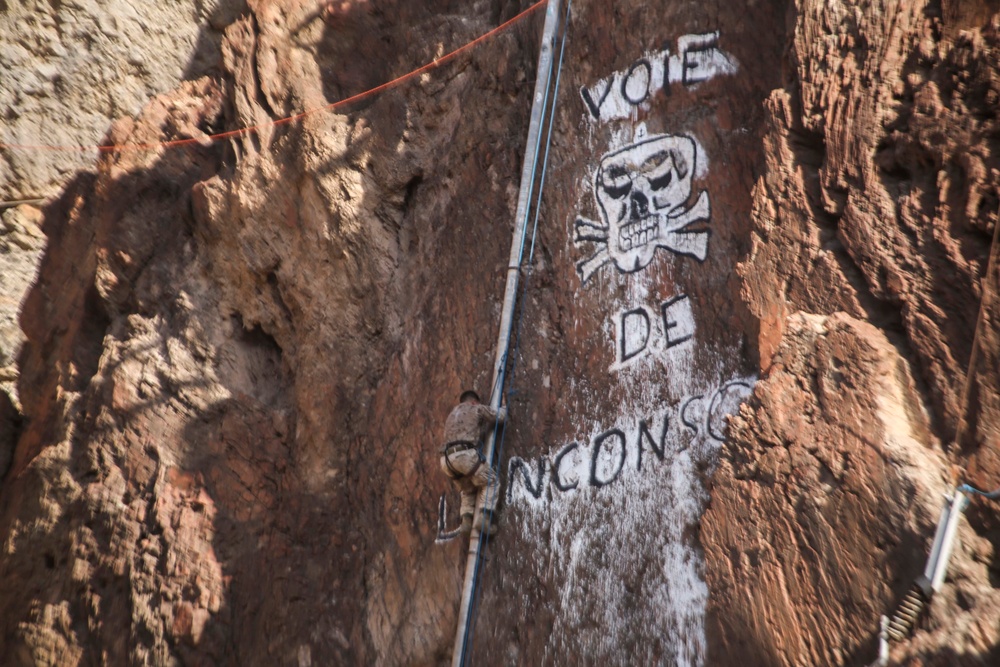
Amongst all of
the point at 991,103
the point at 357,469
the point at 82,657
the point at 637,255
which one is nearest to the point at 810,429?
the point at 991,103

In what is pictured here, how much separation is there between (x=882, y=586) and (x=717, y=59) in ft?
10.6

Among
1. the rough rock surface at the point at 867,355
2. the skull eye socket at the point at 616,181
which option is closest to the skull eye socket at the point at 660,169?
the skull eye socket at the point at 616,181

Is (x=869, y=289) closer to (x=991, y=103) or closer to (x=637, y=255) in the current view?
(x=991, y=103)

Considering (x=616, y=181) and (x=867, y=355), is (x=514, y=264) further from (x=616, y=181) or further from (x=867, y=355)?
(x=867, y=355)

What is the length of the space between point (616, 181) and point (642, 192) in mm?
227

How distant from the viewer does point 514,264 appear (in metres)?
5.83

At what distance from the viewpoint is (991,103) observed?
3559 mm

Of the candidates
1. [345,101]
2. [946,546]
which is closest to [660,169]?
[345,101]

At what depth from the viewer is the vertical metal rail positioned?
523 cm

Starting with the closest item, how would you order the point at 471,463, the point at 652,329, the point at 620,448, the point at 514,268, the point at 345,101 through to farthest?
the point at 620,448 < the point at 652,329 < the point at 471,463 < the point at 514,268 < the point at 345,101

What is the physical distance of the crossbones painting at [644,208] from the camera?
5.21 meters

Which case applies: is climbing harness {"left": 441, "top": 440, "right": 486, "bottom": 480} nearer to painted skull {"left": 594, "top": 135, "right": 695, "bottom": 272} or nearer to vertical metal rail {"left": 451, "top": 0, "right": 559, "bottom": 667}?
vertical metal rail {"left": 451, "top": 0, "right": 559, "bottom": 667}

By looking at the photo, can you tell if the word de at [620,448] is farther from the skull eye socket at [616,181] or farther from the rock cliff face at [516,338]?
the skull eye socket at [616,181]

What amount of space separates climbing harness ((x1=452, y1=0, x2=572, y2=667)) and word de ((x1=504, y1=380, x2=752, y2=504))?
0.30 m
